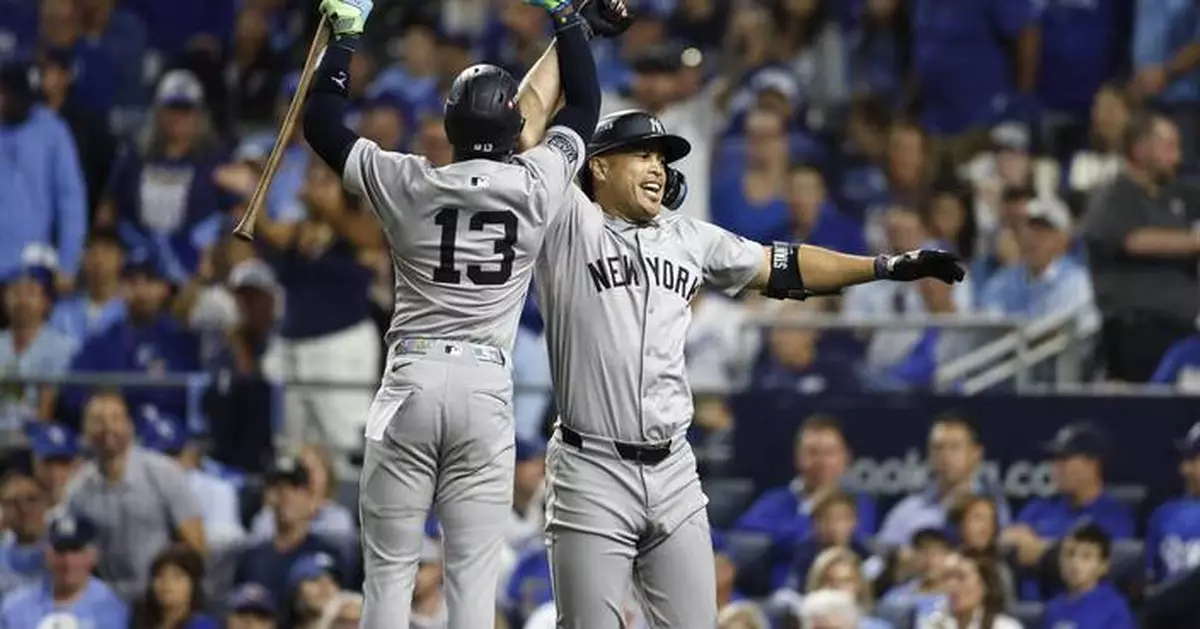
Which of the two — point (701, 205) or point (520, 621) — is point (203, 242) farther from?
point (520, 621)

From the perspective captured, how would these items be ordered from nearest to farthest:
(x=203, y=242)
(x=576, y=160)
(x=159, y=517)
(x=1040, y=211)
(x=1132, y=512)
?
(x=576, y=160) < (x=1132, y=512) < (x=159, y=517) < (x=1040, y=211) < (x=203, y=242)

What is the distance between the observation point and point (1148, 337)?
12898 mm

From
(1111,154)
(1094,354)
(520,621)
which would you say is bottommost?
(520,621)

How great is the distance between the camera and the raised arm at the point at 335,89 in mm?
8367

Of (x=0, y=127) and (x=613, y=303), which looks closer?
(x=613, y=303)

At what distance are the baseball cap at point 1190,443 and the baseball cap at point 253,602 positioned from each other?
3890 mm

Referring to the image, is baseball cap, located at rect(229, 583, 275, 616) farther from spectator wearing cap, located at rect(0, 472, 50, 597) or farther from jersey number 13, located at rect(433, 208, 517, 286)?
jersey number 13, located at rect(433, 208, 517, 286)

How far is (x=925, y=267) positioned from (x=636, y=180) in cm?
88

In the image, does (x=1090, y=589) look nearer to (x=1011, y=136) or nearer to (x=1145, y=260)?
(x=1145, y=260)

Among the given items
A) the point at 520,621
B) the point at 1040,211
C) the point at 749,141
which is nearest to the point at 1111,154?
Answer: the point at 1040,211

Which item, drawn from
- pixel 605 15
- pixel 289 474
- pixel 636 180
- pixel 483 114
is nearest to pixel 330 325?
pixel 289 474

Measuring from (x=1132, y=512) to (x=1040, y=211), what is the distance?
2266 mm

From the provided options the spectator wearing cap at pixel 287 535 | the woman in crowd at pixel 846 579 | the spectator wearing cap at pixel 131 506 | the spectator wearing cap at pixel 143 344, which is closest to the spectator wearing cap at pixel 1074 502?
the woman in crowd at pixel 846 579

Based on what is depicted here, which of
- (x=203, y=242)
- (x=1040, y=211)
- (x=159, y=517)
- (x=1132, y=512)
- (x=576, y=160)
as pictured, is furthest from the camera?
(x=203, y=242)
